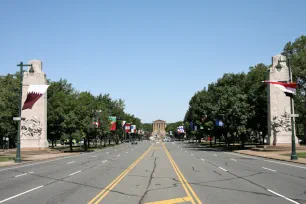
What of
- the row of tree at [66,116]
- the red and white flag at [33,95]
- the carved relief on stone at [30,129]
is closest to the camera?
the red and white flag at [33,95]

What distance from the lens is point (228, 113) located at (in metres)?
53.1

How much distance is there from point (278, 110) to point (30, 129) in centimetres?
3302

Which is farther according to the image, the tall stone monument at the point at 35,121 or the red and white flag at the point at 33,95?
the tall stone monument at the point at 35,121

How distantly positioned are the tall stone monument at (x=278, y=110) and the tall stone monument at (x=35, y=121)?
3038 centimetres

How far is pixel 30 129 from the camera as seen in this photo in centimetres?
4800

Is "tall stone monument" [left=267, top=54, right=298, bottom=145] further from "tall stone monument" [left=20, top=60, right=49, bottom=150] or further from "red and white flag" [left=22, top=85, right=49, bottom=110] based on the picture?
"tall stone monument" [left=20, top=60, right=49, bottom=150]

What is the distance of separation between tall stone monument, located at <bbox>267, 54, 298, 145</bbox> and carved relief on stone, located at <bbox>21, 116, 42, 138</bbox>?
30.8m

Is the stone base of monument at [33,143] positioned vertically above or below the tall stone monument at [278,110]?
below

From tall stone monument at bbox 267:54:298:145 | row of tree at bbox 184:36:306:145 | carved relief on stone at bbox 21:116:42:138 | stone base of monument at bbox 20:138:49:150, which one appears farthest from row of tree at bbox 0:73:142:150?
tall stone monument at bbox 267:54:298:145

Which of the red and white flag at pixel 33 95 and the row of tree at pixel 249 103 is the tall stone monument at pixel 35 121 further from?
the row of tree at pixel 249 103

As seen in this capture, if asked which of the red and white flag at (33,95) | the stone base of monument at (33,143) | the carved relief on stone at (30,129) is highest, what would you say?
the red and white flag at (33,95)

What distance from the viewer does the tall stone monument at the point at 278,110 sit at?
48.1 metres

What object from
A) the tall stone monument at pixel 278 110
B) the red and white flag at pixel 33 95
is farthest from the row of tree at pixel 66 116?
the tall stone monument at pixel 278 110

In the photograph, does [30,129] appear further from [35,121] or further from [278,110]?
[278,110]
